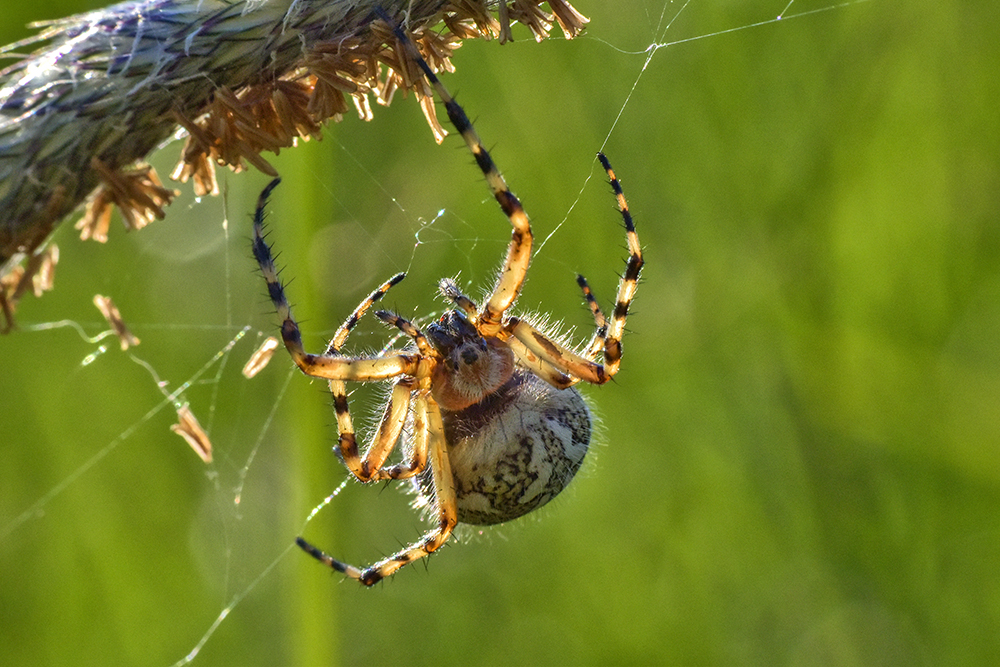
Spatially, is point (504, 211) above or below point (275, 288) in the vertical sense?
→ below

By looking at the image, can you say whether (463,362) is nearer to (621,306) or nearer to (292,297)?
(621,306)

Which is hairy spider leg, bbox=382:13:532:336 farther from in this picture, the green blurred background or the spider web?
the green blurred background

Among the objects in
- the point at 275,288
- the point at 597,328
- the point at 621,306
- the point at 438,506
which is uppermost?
the point at 275,288

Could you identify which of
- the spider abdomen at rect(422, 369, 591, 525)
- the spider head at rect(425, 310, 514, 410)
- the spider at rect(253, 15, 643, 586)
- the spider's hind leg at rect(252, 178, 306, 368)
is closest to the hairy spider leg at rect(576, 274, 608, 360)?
the spider at rect(253, 15, 643, 586)

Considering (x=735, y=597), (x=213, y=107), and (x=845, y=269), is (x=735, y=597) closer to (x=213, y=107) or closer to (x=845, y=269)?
(x=845, y=269)

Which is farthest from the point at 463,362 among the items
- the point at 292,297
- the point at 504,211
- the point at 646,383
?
the point at 646,383

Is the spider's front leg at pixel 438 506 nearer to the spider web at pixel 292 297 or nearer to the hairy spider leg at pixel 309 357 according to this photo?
the hairy spider leg at pixel 309 357

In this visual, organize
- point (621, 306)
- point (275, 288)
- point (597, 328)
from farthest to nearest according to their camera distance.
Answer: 1. point (597, 328)
2. point (621, 306)
3. point (275, 288)
